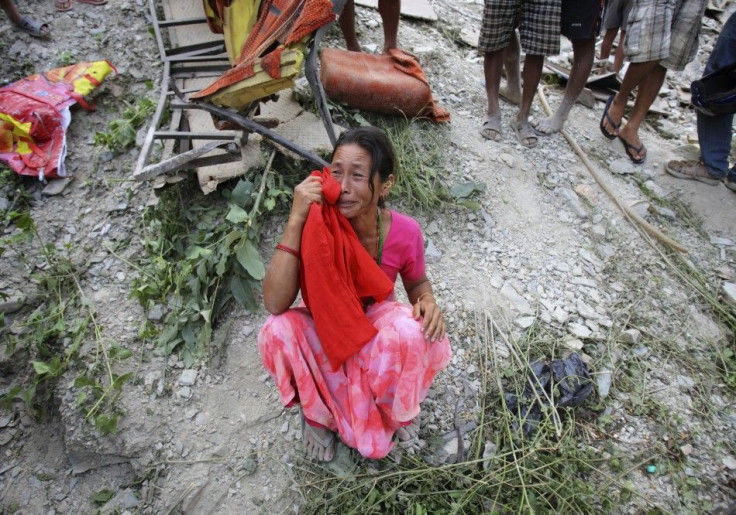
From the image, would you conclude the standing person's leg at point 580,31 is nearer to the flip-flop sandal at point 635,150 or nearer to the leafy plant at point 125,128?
the flip-flop sandal at point 635,150

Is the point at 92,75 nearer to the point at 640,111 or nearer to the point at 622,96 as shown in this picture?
the point at 622,96

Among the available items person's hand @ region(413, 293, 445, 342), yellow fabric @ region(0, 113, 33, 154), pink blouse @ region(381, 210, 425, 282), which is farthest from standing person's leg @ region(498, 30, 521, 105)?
yellow fabric @ region(0, 113, 33, 154)

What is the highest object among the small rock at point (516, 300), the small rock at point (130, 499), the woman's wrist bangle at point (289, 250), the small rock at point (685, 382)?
the woman's wrist bangle at point (289, 250)

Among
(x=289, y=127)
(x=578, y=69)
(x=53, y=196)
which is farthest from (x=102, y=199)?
(x=578, y=69)

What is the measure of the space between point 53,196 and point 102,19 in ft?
6.05

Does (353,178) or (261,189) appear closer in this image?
(353,178)

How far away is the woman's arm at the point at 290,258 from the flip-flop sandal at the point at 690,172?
118 inches

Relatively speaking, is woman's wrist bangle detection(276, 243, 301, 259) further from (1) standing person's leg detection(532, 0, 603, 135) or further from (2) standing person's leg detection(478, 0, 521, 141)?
(1) standing person's leg detection(532, 0, 603, 135)

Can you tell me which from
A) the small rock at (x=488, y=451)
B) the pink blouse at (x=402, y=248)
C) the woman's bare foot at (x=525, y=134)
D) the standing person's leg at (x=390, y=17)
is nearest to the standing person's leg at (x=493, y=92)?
the woman's bare foot at (x=525, y=134)

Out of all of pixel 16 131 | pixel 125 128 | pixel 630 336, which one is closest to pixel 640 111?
pixel 630 336

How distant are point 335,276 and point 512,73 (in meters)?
2.84

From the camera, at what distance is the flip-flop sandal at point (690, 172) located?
11.3 ft

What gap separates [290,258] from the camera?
1.57 metres

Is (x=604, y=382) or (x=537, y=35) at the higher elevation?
(x=537, y=35)
